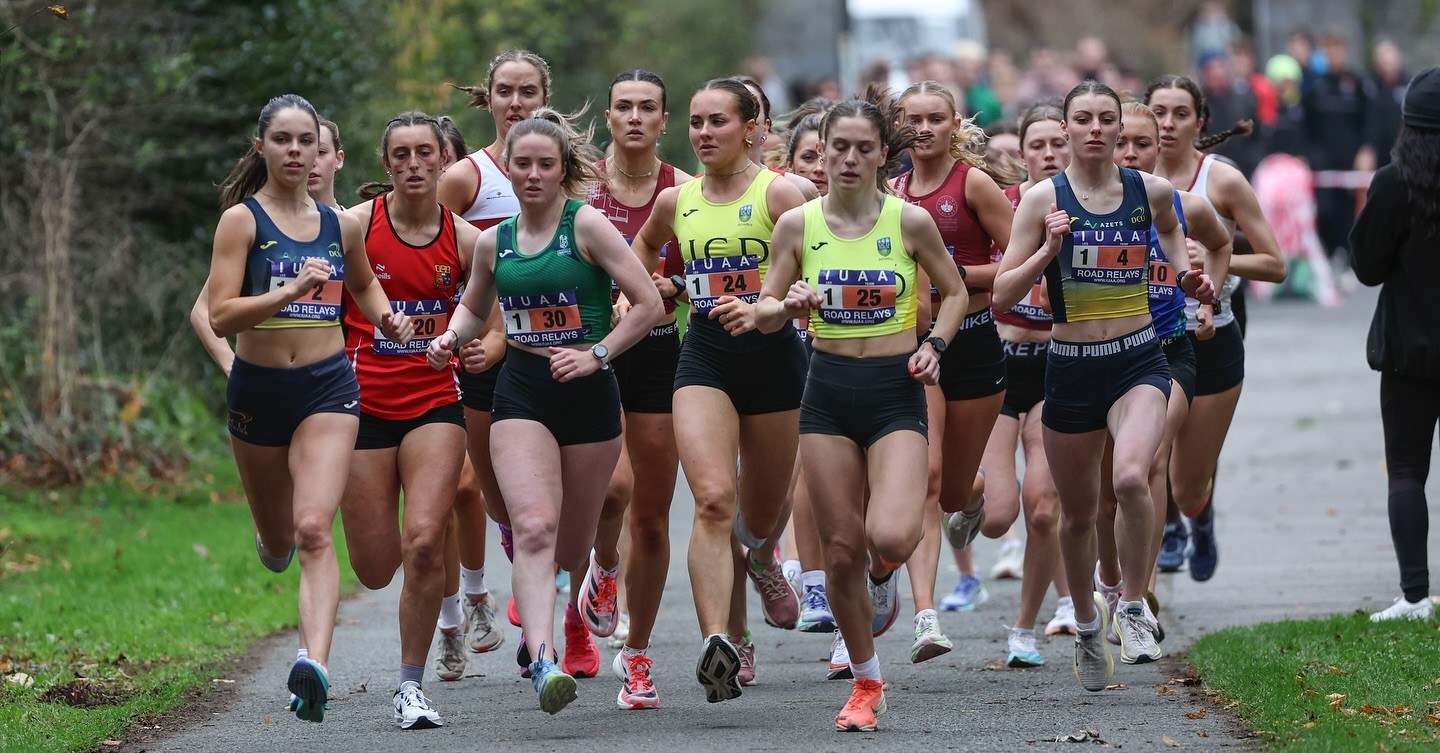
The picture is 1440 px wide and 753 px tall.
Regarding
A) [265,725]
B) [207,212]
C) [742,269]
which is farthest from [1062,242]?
[207,212]

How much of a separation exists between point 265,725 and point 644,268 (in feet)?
7.60

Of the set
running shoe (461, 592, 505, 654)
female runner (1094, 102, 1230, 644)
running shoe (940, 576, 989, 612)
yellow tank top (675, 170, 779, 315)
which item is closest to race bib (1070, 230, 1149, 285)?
female runner (1094, 102, 1230, 644)

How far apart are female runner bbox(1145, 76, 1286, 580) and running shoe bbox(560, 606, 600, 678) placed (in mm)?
2942

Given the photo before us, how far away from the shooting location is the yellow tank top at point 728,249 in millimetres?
8328

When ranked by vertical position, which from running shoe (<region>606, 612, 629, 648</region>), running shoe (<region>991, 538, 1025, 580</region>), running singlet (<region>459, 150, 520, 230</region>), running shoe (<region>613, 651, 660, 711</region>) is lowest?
running shoe (<region>991, 538, 1025, 580</region>)

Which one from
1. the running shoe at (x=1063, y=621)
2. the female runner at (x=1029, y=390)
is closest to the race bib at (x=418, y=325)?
the female runner at (x=1029, y=390)

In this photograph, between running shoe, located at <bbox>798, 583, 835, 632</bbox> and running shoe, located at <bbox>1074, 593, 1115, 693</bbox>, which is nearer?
running shoe, located at <bbox>1074, 593, 1115, 693</bbox>

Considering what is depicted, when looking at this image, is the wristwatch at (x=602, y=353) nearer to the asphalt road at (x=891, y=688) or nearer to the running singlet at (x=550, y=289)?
the running singlet at (x=550, y=289)

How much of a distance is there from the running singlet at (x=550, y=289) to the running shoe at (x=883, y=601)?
1569 mm

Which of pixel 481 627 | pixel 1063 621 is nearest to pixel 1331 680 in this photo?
Result: pixel 1063 621

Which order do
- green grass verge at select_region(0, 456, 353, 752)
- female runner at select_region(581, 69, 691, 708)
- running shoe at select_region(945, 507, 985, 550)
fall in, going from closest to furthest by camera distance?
green grass verge at select_region(0, 456, 353, 752) → female runner at select_region(581, 69, 691, 708) → running shoe at select_region(945, 507, 985, 550)

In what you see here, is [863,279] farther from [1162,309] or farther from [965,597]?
[965,597]

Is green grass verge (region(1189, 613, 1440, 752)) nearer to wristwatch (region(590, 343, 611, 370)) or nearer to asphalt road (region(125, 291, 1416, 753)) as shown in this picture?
asphalt road (region(125, 291, 1416, 753))

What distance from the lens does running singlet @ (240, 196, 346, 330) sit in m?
7.66
